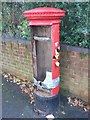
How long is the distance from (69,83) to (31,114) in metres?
1.01

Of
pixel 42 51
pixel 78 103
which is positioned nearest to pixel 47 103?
pixel 78 103

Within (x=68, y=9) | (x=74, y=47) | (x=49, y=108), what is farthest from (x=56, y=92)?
(x=68, y=9)

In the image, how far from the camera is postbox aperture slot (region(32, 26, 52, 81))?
3828 millimetres

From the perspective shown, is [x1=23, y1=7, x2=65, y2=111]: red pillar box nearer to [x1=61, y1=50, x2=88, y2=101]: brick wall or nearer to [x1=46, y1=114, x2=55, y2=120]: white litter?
[x1=46, y1=114, x2=55, y2=120]: white litter

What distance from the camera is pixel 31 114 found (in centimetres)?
422

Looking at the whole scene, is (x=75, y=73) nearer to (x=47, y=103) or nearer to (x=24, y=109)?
(x=47, y=103)

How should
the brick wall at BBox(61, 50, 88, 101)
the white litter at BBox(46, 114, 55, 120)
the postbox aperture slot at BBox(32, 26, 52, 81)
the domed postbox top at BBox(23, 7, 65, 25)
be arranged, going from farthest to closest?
the brick wall at BBox(61, 50, 88, 101)
the white litter at BBox(46, 114, 55, 120)
the postbox aperture slot at BBox(32, 26, 52, 81)
the domed postbox top at BBox(23, 7, 65, 25)

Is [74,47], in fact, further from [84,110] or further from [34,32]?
[84,110]

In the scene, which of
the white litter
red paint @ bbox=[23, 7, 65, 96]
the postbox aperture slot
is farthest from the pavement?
red paint @ bbox=[23, 7, 65, 96]

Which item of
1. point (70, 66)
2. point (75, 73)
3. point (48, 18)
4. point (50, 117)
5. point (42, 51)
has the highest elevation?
point (48, 18)

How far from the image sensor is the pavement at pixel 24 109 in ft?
13.6

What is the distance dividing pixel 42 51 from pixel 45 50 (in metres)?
0.07

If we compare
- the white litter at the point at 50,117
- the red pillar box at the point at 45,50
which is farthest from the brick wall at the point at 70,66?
the white litter at the point at 50,117

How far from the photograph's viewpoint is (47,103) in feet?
13.6
